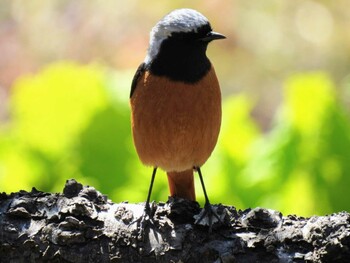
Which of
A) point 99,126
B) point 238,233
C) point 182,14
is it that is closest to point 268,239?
point 238,233

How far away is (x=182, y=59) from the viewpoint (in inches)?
152

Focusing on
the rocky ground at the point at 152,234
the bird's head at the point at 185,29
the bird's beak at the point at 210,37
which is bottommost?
the rocky ground at the point at 152,234

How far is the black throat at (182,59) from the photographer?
385 centimetres

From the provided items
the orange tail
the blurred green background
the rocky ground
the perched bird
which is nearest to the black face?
the perched bird

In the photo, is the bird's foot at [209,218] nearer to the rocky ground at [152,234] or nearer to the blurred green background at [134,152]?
the rocky ground at [152,234]

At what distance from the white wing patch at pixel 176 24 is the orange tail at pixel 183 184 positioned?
629mm

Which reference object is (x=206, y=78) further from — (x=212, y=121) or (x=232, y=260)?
(x=232, y=260)

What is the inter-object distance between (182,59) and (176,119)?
0.30m

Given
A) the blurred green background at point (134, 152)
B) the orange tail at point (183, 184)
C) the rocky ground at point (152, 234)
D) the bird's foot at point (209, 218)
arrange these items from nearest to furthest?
the rocky ground at point (152, 234) < the bird's foot at point (209, 218) < the orange tail at point (183, 184) < the blurred green background at point (134, 152)

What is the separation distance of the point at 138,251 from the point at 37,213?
49 cm

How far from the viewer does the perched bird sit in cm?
382

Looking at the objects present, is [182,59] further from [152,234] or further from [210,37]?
[152,234]

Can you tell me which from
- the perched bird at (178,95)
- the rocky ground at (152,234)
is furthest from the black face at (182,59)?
the rocky ground at (152,234)

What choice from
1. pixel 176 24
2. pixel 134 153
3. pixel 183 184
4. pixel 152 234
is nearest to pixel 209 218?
pixel 152 234
